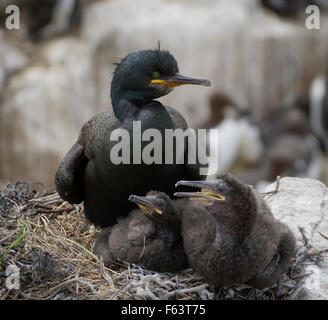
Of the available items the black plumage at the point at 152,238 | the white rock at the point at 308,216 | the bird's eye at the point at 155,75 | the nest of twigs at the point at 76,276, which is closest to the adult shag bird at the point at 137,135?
the bird's eye at the point at 155,75

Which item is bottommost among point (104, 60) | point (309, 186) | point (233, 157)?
point (233, 157)

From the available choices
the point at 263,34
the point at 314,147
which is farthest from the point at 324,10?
the point at 314,147

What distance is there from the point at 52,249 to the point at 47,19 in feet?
29.5

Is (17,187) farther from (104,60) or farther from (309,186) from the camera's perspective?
(104,60)

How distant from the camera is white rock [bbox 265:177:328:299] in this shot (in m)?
4.42

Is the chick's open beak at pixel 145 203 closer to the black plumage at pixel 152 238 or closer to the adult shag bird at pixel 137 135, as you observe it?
the black plumage at pixel 152 238

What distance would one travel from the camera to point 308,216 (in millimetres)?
5367

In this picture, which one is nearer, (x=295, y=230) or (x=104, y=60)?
(x=295, y=230)

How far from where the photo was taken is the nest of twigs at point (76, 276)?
14.0 ft

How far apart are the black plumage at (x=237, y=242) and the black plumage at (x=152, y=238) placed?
25 cm

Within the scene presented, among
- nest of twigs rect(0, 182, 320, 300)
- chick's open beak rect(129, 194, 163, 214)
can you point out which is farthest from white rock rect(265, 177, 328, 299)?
chick's open beak rect(129, 194, 163, 214)

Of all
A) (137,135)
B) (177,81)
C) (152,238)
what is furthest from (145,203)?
(177,81)
